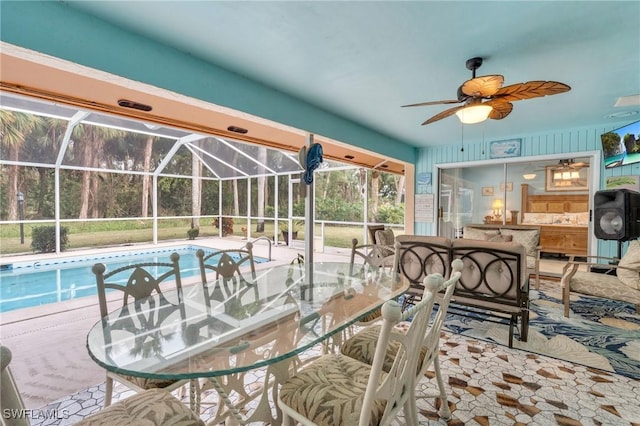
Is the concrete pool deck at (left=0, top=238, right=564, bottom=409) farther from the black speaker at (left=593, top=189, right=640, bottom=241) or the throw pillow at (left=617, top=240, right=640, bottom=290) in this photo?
the black speaker at (left=593, top=189, right=640, bottom=241)

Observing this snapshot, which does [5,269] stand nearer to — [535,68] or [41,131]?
[41,131]

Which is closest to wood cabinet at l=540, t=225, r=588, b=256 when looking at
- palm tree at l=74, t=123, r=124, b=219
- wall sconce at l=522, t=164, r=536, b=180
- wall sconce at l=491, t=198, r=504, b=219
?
wall sconce at l=491, t=198, r=504, b=219

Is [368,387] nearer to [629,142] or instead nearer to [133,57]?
[133,57]

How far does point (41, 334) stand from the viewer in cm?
273

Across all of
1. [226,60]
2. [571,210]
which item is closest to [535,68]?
[226,60]

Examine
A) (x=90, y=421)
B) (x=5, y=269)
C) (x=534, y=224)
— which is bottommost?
(x=5, y=269)

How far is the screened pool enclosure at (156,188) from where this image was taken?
6289mm

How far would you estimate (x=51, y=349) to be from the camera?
2434 mm

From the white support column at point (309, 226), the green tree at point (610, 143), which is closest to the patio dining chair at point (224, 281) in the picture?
the white support column at point (309, 226)

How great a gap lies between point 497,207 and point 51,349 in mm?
6637

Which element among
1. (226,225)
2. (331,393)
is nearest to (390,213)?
(226,225)

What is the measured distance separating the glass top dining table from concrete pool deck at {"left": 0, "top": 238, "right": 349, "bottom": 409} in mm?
807

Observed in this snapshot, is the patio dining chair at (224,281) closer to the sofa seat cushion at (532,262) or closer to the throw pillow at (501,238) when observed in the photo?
the throw pillow at (501,238)

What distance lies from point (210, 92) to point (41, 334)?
107 inches
